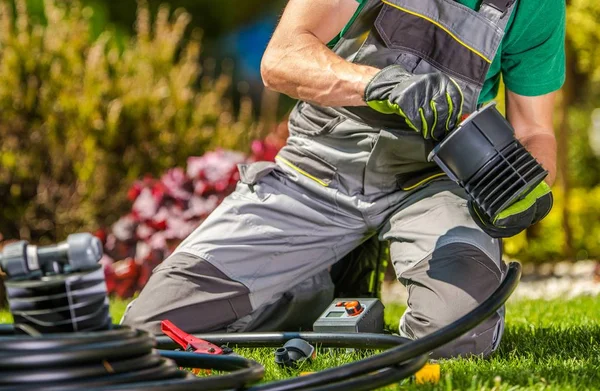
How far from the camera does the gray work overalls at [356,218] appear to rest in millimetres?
2537

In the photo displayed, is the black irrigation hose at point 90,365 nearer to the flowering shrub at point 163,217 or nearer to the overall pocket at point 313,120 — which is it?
the overall pocket at point 313,120

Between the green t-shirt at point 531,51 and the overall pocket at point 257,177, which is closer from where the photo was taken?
the green t-shirt at point 531,51

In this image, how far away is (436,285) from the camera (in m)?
2.48

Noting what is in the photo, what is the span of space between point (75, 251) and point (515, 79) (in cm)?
186

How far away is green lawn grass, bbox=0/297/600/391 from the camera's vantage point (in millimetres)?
1870

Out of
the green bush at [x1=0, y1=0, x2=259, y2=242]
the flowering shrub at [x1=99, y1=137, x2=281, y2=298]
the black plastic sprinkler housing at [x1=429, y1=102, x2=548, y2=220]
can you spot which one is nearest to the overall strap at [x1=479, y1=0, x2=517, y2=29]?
the black plastic sprinkler housing at [x1=429, y1=102, x2=548, y2=220]

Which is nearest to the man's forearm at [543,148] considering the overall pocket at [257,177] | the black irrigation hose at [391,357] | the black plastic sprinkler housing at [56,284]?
the overall pocket at [257,177]

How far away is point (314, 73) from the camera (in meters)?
2.44

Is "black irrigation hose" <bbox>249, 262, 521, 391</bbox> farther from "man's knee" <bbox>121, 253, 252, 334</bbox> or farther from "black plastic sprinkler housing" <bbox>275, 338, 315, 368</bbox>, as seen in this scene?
"man's knee" <bbox>121, 253, 252, 334</bbox>

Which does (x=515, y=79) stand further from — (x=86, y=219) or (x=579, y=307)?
(x=86, y=219)

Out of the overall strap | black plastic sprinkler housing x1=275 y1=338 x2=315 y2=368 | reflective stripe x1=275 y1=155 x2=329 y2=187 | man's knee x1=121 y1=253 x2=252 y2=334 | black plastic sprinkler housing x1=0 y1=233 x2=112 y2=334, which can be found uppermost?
the overall strap

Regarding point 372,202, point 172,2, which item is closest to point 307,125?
point 372,202

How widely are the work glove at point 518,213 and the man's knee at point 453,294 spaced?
11 centimetres

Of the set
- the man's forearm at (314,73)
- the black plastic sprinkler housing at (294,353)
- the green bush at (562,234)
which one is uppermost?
the man's forearm at (314,73)
